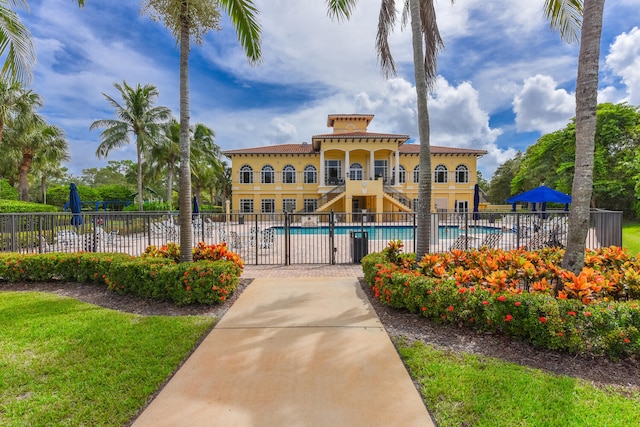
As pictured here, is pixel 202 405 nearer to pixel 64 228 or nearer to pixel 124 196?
pixel 64 228

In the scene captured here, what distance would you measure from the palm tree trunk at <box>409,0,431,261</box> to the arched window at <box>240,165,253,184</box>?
100 feet

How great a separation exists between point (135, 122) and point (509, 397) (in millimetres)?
29442

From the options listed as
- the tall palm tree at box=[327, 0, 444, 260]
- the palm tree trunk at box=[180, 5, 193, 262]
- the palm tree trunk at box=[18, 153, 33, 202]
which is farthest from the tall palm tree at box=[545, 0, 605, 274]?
the palm tree trunk at box=[18, 153, 33, 202]

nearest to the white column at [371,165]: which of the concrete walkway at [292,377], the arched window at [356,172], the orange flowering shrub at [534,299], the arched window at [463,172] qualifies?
the arched window at [356,172]

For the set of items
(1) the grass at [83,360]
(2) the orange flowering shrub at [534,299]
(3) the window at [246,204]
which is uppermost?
(3) the window at [246,204]

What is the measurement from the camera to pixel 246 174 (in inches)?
1393

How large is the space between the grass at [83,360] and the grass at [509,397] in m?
2.82

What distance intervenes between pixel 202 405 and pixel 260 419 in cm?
62

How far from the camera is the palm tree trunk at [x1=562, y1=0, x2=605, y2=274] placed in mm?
4480

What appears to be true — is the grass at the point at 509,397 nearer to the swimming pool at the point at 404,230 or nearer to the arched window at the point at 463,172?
the swimming pool at the point at 404,230

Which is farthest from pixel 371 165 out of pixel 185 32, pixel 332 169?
Result: pixel 185 32

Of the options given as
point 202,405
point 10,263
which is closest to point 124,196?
point 10,263

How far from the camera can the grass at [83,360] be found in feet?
9.10

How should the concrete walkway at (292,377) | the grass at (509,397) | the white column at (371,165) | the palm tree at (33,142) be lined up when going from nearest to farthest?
1. the grass at (509,397)
2. the concrete walkway at (292,377)
3. the palm tree at (33,142)
4. the white column at (371,165)
